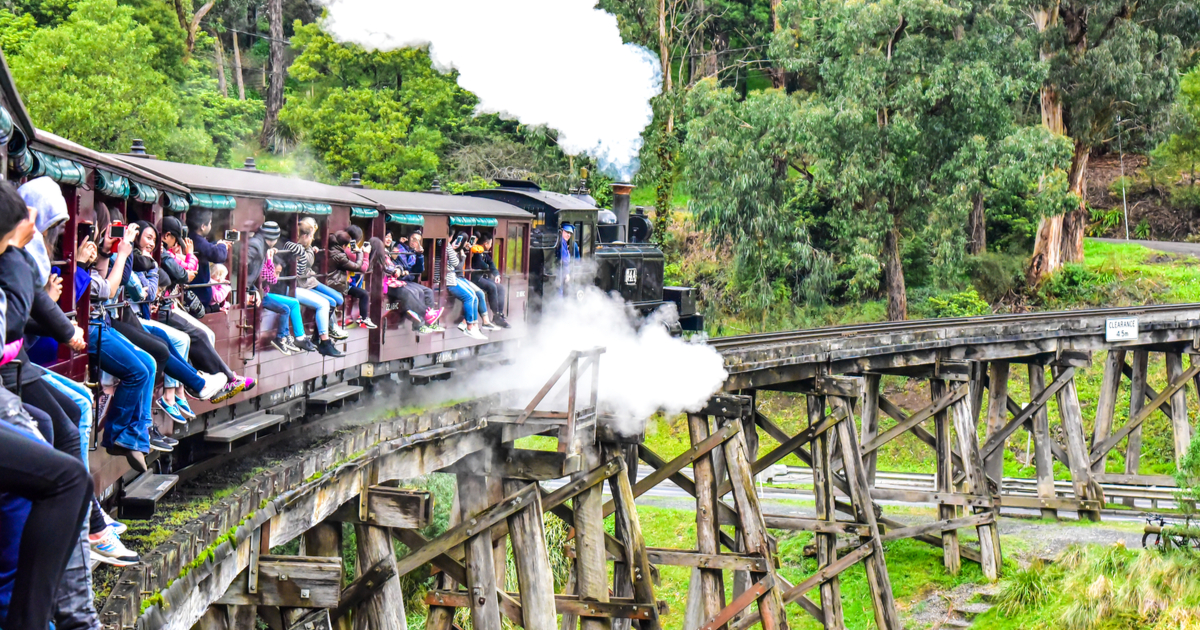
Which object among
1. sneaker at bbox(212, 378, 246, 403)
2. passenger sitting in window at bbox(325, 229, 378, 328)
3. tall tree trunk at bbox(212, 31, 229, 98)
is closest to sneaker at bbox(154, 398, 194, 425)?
sneaker at bbox(212, 378, 246, 403)

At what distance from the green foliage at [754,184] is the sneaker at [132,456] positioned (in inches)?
812

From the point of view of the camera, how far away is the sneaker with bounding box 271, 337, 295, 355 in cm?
884

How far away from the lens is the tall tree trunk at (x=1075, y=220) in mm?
28531

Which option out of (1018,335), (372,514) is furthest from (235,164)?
(372,514)

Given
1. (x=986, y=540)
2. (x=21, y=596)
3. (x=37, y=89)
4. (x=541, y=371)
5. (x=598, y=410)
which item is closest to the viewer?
(x=21, y=596)

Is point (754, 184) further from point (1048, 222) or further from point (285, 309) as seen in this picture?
point (285, 309)

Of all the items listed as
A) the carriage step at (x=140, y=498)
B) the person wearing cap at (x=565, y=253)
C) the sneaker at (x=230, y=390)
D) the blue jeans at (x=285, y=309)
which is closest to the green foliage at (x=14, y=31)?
the person wearing cap at (x=565, y=253)

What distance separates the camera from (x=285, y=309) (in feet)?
29.2

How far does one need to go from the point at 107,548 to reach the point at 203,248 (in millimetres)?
3314

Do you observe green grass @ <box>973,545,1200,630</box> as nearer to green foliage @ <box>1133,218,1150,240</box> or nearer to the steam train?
the steam train

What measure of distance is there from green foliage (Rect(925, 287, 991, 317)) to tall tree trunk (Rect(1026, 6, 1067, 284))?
10.1ft

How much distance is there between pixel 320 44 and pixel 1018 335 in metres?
21.2

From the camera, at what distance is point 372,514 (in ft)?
24.9

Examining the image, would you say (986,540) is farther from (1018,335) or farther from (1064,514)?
(1064,514)
